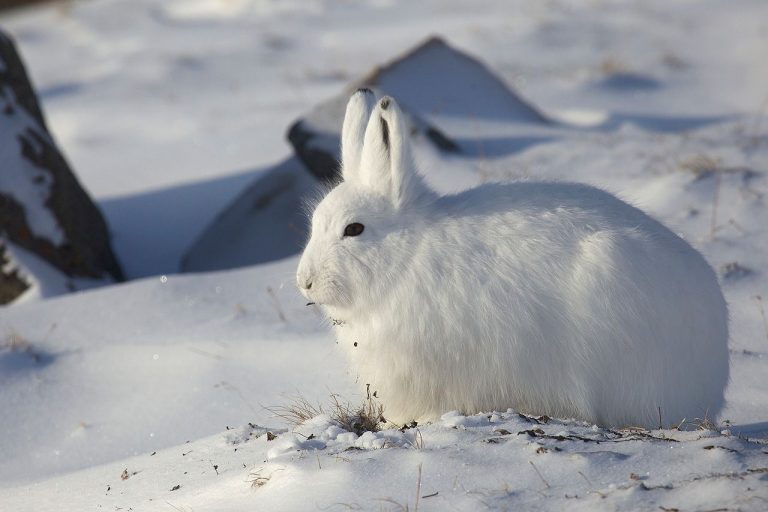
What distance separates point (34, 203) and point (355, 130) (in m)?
3.62

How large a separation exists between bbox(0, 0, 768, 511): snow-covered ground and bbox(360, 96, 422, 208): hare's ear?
80 cm

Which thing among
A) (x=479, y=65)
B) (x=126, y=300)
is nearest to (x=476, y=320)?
(x=126, y=300)

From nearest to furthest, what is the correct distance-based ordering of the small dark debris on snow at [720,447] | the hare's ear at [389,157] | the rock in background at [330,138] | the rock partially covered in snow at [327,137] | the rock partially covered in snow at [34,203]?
1. the small dark debris on snow at [720,447]
2. the hare's ear at [389,157]
3. the rock partially covered in snow at [34,203]
4. the rock partially covered in snow at [327,137]
5. the rock in background at [330,138]

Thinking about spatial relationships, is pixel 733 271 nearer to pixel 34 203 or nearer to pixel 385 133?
pixel 385 133

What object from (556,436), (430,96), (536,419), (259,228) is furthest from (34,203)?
(556,436)

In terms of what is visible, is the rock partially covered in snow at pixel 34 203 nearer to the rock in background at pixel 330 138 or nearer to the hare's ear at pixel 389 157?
the rock in background at pixel 330 138

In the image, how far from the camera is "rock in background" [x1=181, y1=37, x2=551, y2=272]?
6824 millimetres

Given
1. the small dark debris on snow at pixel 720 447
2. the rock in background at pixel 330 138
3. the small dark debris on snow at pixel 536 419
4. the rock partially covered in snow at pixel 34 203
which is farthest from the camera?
the rock in background at pixel 330 138

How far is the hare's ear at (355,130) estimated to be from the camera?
3.58 metres

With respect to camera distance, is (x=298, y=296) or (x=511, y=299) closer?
(x=511, y=299)

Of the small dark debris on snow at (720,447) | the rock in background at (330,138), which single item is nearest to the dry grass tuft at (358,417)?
the small dark debris on snow at (720,447)

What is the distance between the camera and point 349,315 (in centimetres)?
340

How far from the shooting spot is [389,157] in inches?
134

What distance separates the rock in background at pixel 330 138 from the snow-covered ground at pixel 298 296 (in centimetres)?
28
